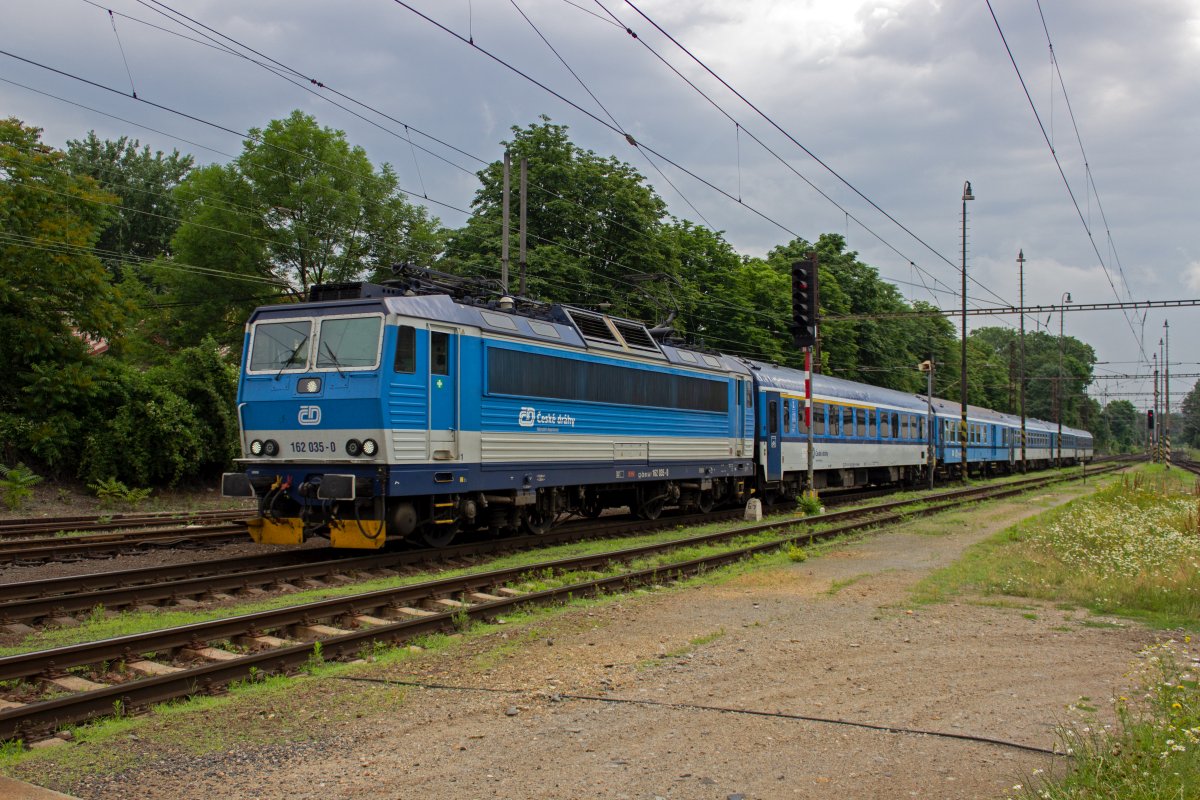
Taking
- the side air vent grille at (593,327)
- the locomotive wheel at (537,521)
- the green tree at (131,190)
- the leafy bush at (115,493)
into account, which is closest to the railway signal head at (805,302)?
the side air vent grille at (593,327)

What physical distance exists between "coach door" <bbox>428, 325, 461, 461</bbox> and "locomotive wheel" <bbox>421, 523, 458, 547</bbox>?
1.52 meters

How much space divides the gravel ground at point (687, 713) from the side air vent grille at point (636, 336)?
8.44 m

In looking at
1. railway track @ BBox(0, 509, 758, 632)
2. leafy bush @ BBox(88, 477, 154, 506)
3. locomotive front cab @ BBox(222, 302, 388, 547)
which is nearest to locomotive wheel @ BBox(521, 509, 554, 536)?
railway track @ BBox(0, 509, 758, 632)

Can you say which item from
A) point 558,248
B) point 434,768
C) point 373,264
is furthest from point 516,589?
point 373,264

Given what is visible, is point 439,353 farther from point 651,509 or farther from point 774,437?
point 774,437

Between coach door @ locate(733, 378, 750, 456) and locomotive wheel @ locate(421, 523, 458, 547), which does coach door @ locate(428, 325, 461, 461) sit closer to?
locomotive wheel @ locate(421, 523, 458, 547)

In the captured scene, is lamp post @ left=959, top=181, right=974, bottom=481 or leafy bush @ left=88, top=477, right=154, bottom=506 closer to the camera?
leafy bush @ left=88, top=477, right=154, bottom=506

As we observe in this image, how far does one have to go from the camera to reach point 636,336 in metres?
18.3

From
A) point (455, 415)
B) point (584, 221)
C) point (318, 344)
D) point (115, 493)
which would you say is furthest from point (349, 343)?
point (584, 221)

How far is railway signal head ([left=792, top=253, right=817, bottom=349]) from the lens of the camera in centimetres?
1930

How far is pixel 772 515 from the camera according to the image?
73.9ft

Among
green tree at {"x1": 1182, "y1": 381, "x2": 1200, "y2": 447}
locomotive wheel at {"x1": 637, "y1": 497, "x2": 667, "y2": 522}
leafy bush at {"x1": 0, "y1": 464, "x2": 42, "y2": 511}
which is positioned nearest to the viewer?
locomotive wheel at {"x1": 637, "y1": 497, "x2": 667, "y2": 522}

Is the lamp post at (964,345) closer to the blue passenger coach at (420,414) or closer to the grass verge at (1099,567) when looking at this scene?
the grass verge at (1099,567)

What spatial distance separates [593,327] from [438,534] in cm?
491
